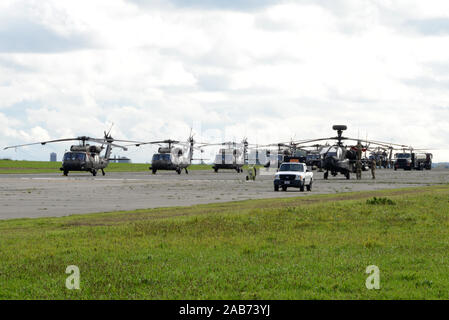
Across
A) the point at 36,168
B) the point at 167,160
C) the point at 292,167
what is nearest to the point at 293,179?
the point at 292,167

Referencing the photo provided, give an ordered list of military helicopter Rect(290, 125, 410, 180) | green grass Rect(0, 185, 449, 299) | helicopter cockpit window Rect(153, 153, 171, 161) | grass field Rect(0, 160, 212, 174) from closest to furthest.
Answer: green grass Rect(0, 185, 449, 299)
military helicopter Rect(290, 125, 410, 180)
helicopter cockpit window Rect(153, 153, 171, 161)
grass field Rect(0, 160, 212, 174)

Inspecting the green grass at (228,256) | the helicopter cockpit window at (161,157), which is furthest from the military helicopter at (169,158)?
the green grass at (228,256)

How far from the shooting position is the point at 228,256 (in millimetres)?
11367

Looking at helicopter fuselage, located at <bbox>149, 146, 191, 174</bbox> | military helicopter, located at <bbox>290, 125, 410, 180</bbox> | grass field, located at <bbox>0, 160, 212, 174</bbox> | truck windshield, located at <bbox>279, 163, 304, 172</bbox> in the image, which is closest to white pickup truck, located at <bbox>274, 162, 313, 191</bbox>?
truck windshield, located at <bbox>279, 163, 304, 172</bbox>

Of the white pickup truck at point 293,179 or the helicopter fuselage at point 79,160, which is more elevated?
the helicopter fuselage at point 79,160

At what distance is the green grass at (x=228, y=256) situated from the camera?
847cm

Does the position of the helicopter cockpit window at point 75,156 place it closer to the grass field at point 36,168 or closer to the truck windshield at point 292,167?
the grass field at point 36,168

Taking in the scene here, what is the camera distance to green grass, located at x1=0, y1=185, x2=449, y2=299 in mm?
8469

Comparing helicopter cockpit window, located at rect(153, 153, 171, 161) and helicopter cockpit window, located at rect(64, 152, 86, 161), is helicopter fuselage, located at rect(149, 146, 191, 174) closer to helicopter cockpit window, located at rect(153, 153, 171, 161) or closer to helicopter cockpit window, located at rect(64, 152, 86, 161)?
helicopter cockpit window, located at rect(153, 153, 171, 161)

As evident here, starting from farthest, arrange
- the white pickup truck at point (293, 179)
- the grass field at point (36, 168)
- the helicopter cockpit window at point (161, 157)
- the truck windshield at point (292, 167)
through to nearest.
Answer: the grass field at point (36, 168), the helicopter cockpit window at point (161, 157), the truck windshield at point (292, 167), the white pickup truck at point (293, 179)

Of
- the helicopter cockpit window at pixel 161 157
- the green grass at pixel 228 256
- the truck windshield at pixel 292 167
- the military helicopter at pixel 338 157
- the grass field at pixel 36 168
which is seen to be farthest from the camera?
the grass field at pixel 36 168

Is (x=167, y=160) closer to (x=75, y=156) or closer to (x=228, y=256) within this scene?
(x=75, y=156)

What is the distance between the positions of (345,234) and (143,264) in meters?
6.23
